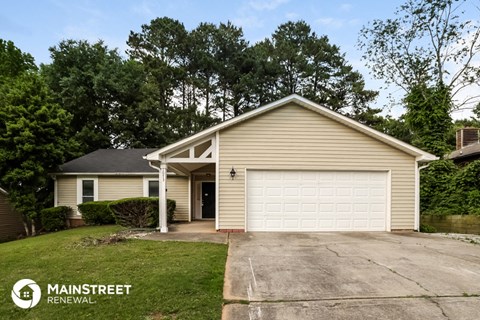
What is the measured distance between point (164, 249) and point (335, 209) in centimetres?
596

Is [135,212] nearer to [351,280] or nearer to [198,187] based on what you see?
[198,187]

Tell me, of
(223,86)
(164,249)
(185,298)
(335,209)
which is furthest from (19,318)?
(223,86)

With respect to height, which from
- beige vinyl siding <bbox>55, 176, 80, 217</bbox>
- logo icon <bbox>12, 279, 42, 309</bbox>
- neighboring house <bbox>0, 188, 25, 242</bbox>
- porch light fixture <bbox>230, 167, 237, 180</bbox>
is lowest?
neighboring house <bbox>0, 188, 25, 242</bbox>

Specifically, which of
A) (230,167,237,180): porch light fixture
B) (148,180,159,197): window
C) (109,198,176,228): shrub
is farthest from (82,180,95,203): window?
(230,167,237,180): porch light fixture

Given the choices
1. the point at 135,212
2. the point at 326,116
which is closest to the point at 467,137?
the point at 326,116

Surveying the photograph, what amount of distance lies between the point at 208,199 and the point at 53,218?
6940 millimetres

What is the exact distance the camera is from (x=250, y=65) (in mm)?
26938

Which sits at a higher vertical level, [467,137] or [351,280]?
[467,137]

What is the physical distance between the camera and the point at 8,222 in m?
14.4

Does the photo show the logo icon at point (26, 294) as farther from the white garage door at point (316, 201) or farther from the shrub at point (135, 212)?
the white garage door at point (316, 201)

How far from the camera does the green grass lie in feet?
12.0

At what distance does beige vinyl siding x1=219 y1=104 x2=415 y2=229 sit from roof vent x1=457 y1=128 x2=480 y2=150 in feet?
46.0

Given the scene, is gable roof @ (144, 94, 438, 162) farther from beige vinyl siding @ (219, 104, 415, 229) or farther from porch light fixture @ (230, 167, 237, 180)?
porch light fixture @ (230, 167, 237, 180)

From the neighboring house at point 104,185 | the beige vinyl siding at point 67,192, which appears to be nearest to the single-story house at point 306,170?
the neighboring house at point 104,185
